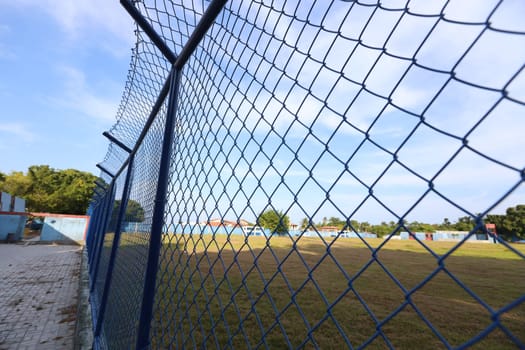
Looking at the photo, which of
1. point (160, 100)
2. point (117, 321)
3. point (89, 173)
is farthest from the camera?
point (89, 173)

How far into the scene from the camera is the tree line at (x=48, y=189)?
1252 inches

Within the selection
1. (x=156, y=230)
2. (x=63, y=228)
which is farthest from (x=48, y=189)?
(x=156, y=230)

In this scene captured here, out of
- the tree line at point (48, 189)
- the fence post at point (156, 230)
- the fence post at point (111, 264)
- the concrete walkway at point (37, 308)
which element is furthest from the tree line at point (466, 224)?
the tree line at point (48, 189)

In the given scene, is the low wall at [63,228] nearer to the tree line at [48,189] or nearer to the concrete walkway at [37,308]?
the concrete walkway at [37,308]

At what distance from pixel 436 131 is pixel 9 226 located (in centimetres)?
2190

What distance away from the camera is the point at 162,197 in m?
1.50

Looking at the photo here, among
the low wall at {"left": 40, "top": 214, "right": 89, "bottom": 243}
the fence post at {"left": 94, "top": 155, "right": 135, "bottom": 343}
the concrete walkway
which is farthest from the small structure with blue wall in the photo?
the fence post at {"left": 94, "top": 155, "right": 135, "bottom": 343}

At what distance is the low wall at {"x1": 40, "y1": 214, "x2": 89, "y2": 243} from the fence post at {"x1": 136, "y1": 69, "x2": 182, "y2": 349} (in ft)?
66.5

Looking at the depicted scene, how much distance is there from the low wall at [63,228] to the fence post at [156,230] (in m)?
20.3

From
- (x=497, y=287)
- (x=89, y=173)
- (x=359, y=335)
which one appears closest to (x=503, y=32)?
(x=359, y=335)

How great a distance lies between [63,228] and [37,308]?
1639 centimetres

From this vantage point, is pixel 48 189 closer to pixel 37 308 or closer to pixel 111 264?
pixel 37 308

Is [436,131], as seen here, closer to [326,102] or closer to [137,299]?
[326,102]

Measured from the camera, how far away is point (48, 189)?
3400 centimetres
